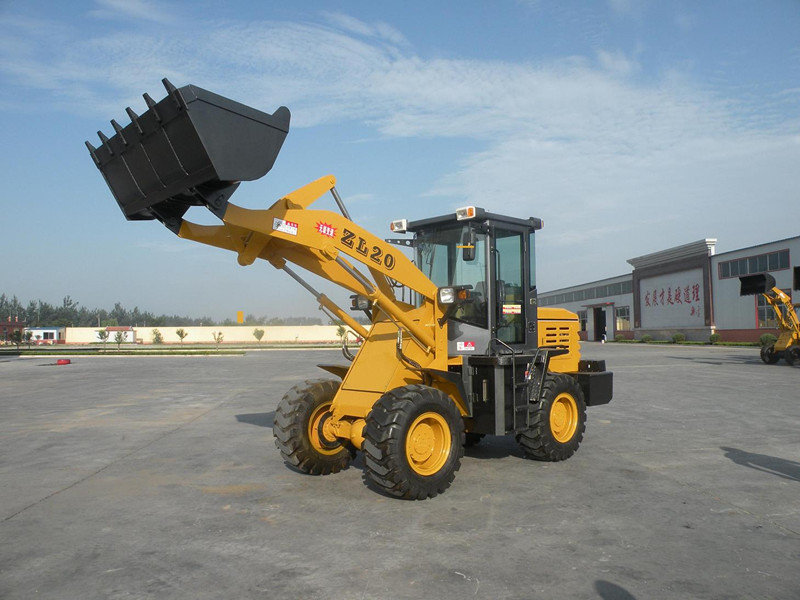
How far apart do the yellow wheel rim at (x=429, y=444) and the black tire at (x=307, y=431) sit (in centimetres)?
127

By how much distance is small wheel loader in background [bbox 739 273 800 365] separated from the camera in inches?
927

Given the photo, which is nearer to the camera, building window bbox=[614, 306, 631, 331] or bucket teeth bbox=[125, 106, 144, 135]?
bucket teeth bbox=[125, 106, 144, 135]

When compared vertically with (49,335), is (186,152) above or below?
above

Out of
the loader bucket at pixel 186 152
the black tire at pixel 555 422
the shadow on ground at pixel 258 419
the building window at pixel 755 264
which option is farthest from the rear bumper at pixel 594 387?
the building window at pixel 755 264

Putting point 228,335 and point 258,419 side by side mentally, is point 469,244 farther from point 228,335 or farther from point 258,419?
point 228,335

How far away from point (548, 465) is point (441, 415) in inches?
79.8

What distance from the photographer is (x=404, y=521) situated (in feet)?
16.8

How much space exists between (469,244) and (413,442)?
7.04 feet

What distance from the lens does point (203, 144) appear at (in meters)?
4.61

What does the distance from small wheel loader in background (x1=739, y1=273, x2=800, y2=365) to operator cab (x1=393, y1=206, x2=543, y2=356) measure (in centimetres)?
1991

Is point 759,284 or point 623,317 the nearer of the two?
point 759,284

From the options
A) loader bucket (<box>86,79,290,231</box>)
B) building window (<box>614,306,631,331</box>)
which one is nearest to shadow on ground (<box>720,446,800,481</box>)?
loader bucket (<box>86,79,290,231</box>)

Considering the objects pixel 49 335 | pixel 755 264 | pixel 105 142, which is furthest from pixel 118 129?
pixel 49 335

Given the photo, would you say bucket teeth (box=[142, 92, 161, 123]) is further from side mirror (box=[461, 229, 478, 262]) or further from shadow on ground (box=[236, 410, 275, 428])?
shadow on ground (box=[236, 410, 275, 428])
